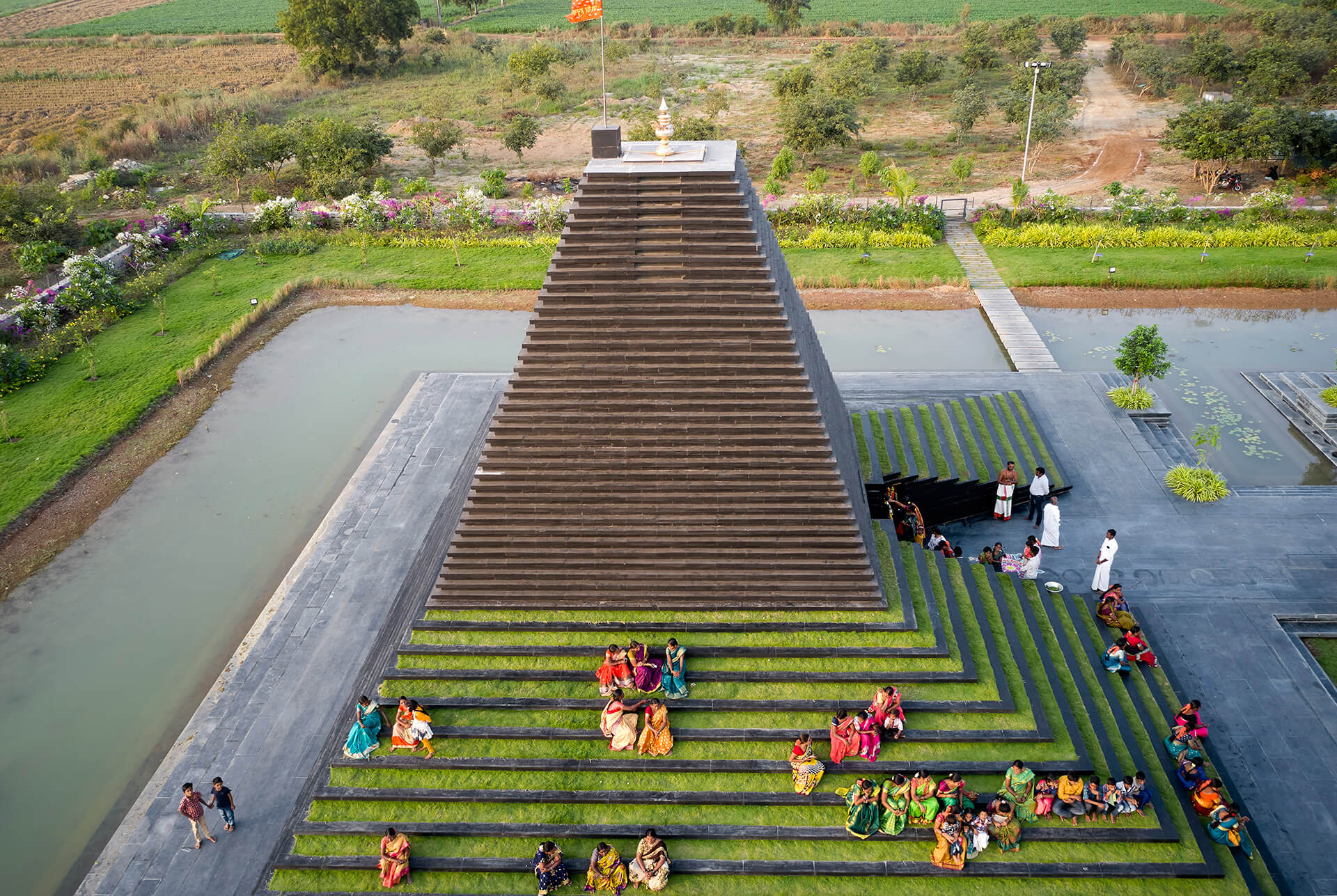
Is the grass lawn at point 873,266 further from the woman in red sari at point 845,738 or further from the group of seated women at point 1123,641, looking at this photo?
the woman in red sari at point 845,738

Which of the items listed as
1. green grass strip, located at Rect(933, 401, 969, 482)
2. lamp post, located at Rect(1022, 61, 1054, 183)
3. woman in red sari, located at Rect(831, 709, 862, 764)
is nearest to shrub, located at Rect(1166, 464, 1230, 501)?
green grass strip, located at Rect(933, 401, 969, 482)

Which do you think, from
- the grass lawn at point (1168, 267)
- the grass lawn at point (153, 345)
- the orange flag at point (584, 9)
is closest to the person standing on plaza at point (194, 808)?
the grass lawn at point (153, 345)

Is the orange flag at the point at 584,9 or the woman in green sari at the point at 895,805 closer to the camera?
the woman in green sari at the point at 895,805

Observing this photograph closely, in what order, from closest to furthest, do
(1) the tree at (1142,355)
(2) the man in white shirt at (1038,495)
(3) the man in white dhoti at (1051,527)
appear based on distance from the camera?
(3) the man in white dhoti at (1051,527) → (2) the man in white shirt at (1038,495) → (1) the tree at (1142,355)

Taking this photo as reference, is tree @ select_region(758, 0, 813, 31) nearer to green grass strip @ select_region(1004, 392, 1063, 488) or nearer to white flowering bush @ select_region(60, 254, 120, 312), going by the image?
white flowering bush @ select_region(60, 254, 120, 312)

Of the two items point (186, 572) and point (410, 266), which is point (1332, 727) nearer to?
point (186, 572)

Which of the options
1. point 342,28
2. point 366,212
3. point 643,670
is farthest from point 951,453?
point 342,28

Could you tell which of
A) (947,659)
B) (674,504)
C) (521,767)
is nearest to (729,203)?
(674,504)
